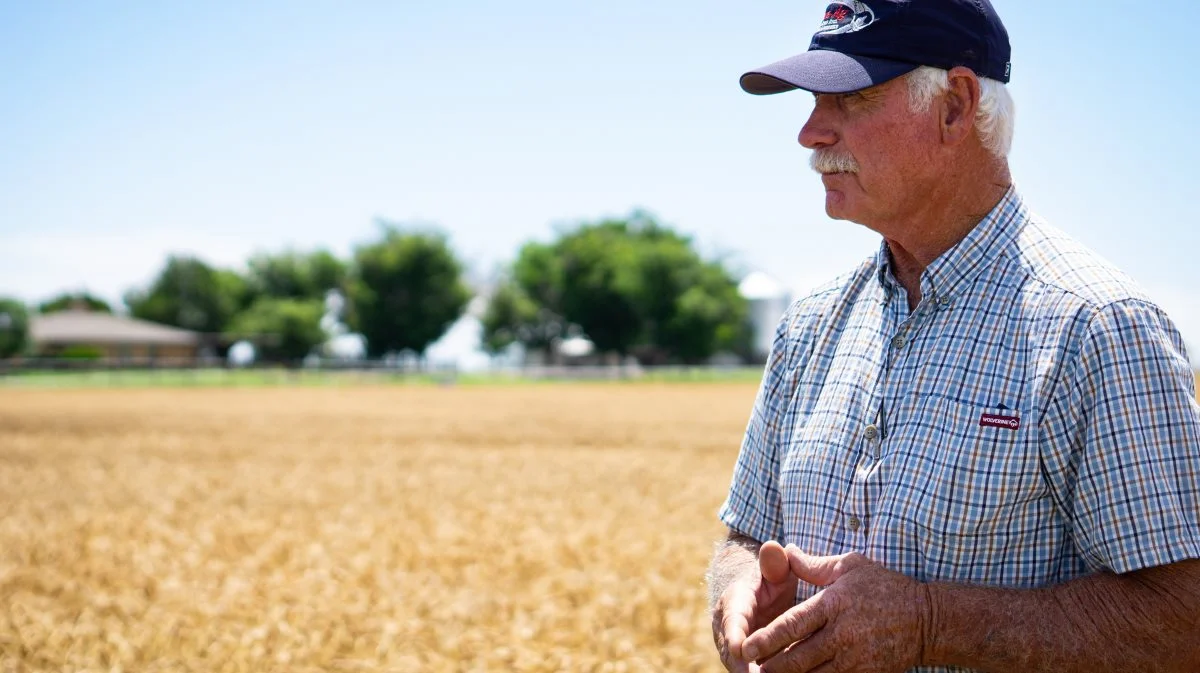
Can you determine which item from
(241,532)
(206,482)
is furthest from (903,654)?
(206,482)

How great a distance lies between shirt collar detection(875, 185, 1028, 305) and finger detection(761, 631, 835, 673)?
685 millimetres

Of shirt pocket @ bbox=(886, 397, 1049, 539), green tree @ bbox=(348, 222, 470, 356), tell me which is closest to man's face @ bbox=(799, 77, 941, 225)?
shirt pocket @ bbox=(886, 397, 1049, 539)

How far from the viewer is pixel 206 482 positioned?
1276 centimetres

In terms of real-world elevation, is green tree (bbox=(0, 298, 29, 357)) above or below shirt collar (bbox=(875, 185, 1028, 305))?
above

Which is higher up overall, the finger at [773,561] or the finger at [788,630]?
the finger at [773,561]

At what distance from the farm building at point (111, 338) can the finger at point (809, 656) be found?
3835 inches

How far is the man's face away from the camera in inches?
80.2

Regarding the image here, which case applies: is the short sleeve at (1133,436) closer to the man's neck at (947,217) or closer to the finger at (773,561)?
the man's neck at (947,217)

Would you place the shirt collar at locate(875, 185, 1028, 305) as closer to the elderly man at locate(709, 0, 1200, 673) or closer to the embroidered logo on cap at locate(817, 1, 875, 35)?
the elderly man at locate(709, 0, 1200, 673)

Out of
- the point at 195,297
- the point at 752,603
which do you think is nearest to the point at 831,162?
the point at 752,603

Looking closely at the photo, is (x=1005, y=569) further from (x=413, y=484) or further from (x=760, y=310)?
(x=760, y=310)

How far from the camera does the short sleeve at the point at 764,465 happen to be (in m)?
2.40

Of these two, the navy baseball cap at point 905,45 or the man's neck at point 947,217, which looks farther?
the man's neck at point 947,217

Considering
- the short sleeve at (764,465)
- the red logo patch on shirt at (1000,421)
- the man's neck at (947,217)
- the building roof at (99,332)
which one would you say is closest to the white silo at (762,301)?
the building roof at (99,332)
